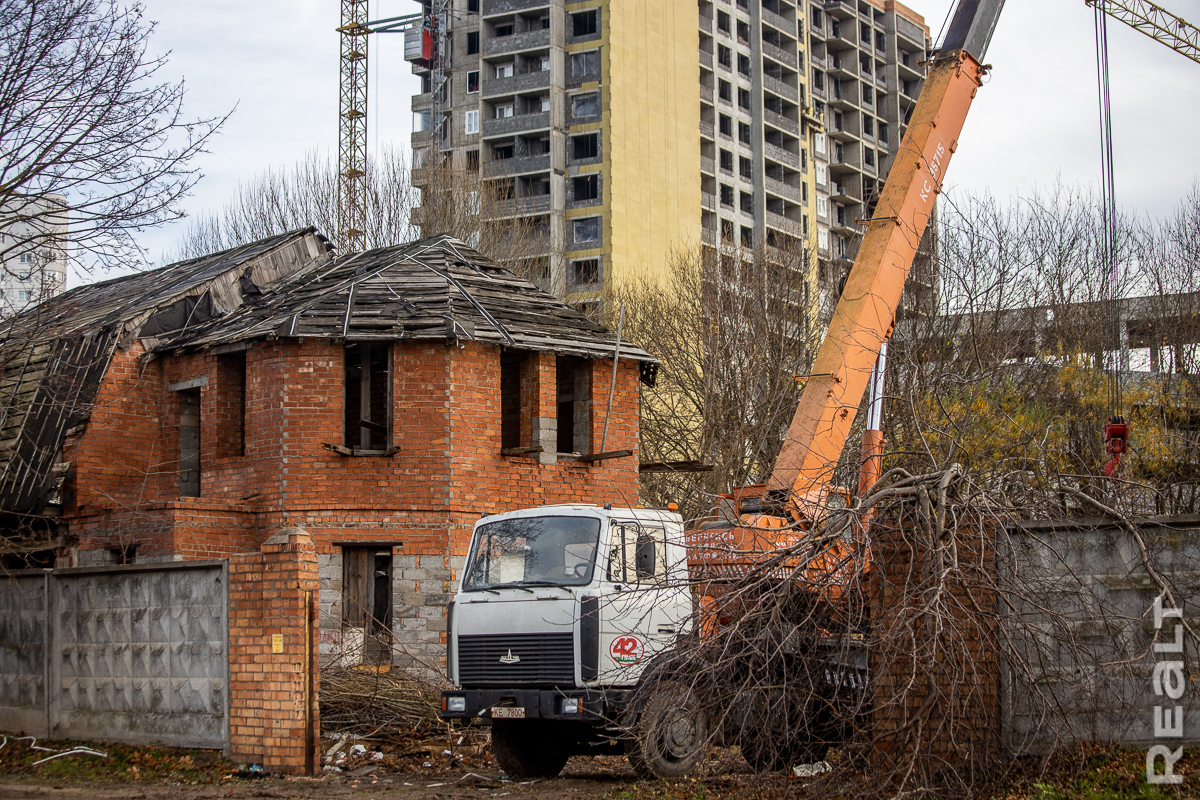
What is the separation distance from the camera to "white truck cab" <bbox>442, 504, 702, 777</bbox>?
1034cm

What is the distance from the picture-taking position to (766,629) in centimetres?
849

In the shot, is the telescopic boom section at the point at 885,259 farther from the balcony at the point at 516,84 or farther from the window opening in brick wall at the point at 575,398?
the balcony at the point at 516,84

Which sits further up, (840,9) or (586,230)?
(840,9)

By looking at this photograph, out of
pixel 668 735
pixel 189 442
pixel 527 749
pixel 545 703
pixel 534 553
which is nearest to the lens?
pixel 668 735

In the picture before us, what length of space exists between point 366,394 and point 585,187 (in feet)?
131

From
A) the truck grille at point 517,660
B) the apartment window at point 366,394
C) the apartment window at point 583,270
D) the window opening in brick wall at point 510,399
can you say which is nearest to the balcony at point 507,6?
the apartment window at point 583,270

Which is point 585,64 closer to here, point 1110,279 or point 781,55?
point 781,55

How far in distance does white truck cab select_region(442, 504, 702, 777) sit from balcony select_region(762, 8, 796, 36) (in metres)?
62.4

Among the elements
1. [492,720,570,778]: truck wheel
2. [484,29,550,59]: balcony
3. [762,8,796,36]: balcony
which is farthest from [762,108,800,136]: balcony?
[492,720,570,778]: truck wheel

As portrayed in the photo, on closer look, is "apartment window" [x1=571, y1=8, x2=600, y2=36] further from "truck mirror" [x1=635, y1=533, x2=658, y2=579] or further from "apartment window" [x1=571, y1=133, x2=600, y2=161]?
"truck mirror" [x1=635, y1=533, x2=658, y2=579]

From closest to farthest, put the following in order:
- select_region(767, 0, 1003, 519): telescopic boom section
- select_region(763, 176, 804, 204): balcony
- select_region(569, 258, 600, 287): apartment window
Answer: select_region(767, 0, 1003, 519): telescopic boom section
select_region(569, 258, 600, 287): apartment window
select_region(763, 176, 804, 204): balcony

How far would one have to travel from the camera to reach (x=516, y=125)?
57.7 m

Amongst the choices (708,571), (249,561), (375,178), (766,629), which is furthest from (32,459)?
(375,178)

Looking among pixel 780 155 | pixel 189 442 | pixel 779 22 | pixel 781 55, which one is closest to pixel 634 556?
pixel 189 442
